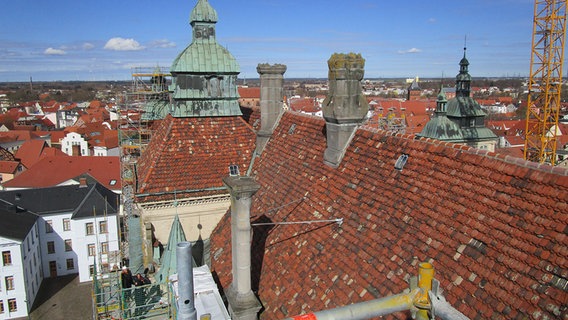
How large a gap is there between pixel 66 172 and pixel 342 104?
47.2m

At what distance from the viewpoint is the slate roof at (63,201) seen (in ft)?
125

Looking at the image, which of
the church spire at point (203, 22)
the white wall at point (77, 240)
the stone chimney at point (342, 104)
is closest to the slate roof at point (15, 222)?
the white wall at point (77, 240)

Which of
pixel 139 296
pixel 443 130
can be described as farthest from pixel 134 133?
pixel 443 130

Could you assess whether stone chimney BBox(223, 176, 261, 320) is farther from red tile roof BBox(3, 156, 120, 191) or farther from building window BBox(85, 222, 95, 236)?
red tile roof BBox(3, 156, 120, 191)

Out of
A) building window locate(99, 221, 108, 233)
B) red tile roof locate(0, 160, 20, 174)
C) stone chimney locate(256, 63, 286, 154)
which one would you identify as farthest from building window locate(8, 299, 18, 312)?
red tile roof locate(0, 160, 20, 174)

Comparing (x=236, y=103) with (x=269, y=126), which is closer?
(x=269, y=126)

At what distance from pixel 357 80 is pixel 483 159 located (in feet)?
12.7

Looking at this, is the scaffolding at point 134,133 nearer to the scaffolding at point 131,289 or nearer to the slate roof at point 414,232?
the scaffolding at point 131,289

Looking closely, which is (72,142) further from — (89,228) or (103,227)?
(103,227)

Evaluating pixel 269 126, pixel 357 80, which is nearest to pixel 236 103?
pixel 269 126

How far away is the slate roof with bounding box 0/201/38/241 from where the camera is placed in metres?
32.0

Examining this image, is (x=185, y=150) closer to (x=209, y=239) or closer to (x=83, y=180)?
(x=209, y=239)

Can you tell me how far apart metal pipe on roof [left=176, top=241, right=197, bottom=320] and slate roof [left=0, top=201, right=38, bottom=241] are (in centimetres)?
3312

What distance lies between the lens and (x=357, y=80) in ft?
35.1
